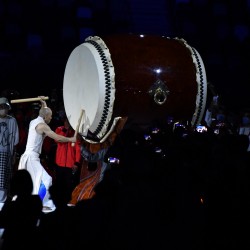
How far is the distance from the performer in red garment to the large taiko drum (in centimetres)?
57

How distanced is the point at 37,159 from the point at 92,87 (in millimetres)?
904

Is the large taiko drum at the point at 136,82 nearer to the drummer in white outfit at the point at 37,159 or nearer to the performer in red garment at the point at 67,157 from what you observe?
the drummer in white outfit at the point at 37,159

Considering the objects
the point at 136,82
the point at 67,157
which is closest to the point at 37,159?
the point at 67,157

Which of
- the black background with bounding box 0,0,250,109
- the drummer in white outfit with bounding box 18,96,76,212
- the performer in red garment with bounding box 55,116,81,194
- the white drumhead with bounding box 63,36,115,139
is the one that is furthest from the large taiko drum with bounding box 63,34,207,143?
the black background with bounding box 0,0,250,109

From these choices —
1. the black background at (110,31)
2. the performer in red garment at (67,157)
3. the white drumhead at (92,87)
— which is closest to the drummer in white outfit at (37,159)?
the white drumhead at (92,87)

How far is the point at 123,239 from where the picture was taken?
3020 millimetres

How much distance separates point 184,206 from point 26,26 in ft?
21.8

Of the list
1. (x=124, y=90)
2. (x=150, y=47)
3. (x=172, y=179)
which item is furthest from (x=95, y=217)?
(x=150, y=47)

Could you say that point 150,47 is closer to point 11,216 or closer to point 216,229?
point 216,229

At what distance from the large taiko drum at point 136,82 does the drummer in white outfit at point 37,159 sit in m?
0.34

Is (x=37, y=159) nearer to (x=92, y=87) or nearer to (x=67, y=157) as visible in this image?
(x=67, y=157)

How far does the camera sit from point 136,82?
490 cm

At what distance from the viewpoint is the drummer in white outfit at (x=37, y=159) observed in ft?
16.6

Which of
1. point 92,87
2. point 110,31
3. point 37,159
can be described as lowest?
point 37,159
